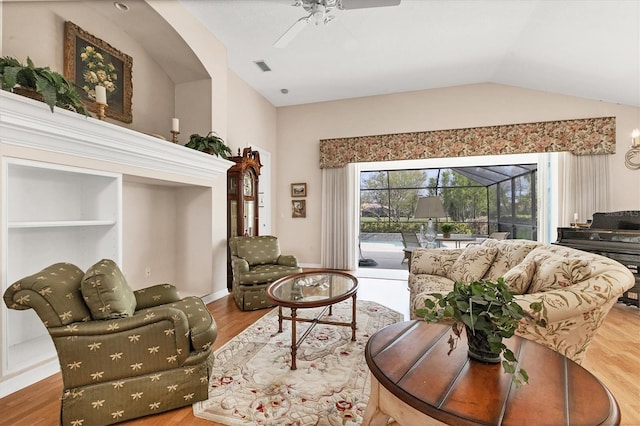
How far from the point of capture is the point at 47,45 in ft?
8.24

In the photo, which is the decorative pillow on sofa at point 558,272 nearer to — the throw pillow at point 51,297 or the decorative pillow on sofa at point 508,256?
the decorative pillow on sofa at point 508,256

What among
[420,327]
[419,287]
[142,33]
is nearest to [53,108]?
[142,33]

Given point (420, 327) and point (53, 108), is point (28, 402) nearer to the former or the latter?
point (53, 108)

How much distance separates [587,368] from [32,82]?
4.30 m

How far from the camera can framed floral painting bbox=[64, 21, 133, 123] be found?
2656 millimetres

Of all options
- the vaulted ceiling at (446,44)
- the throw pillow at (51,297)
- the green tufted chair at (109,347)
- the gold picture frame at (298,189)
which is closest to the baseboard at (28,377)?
the green tufted chair at (109,347)

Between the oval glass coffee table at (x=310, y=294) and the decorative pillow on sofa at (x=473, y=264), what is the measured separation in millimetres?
964

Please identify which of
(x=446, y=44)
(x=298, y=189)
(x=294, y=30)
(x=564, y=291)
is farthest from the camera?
(x=298, y=189)

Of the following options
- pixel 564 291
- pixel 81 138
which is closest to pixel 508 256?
pixel 564 291

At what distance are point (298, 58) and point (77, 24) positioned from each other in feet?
8.05

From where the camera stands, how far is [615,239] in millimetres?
3088

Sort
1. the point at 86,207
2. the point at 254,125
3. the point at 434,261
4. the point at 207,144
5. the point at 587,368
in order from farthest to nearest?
the point at 254,125
the point at 207,144
the point at 434,261
the point at 86,207
the point at 587,368

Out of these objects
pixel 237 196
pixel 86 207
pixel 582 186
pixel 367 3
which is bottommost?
pixel 86 207

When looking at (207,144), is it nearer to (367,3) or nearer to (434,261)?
(367,3)
